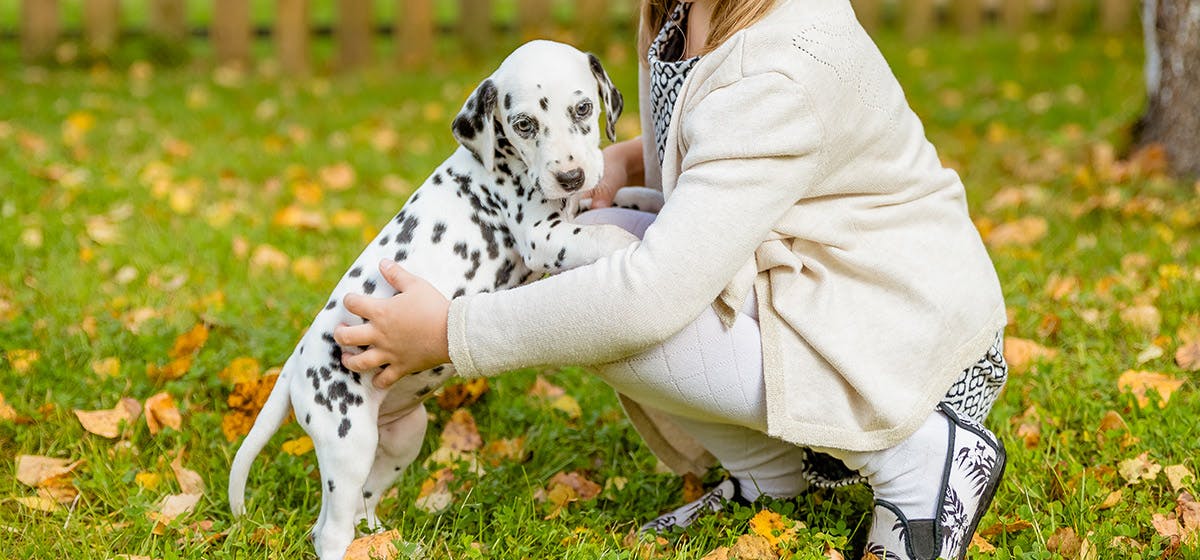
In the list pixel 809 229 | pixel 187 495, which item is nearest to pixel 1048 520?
pixel 809 229

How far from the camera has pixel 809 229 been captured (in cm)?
243

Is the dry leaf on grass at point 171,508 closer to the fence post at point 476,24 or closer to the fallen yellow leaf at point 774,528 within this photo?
the fallen yellow leaf at point 774,528

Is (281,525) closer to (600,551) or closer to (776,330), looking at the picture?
(600,551)

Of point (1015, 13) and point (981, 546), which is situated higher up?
point (981, 546)

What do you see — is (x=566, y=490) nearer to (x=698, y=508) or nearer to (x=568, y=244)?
(x=698, y=508)

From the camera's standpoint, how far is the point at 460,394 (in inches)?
131

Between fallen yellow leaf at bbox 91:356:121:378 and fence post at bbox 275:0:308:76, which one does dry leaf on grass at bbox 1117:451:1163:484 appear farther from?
fence post at bbox 275:0:308:76

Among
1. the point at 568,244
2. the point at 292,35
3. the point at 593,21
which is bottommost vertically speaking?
the point at 593,21

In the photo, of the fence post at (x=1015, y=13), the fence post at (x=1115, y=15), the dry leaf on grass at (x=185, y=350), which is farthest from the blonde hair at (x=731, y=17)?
the fence post at (x=1115, y=15)

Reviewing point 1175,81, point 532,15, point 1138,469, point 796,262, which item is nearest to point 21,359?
point 796,262

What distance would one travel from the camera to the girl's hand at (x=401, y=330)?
2.42 metres

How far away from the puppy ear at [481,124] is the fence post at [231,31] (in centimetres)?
677

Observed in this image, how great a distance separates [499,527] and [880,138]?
123 cm

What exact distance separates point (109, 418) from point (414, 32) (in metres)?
6.32
